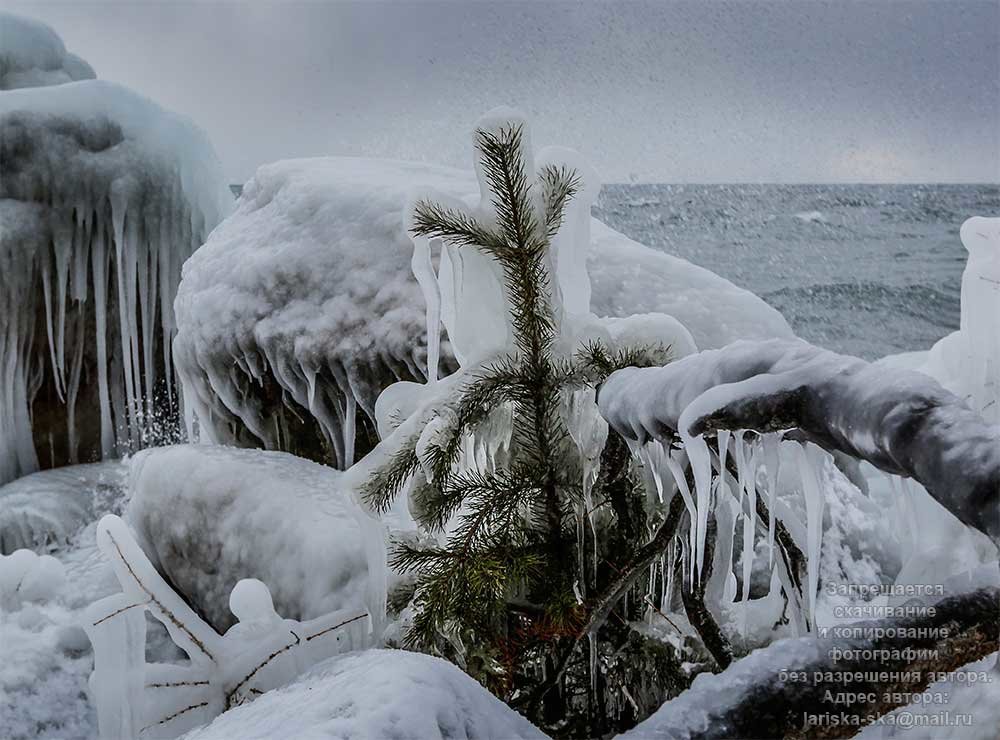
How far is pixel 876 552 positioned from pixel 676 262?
600 millimetres

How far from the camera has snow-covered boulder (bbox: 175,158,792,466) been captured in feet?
4.85

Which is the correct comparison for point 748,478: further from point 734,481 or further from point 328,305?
point 328,305

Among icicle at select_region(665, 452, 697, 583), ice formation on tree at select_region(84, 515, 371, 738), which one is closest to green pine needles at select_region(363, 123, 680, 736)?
icicle at select_region(665, 452, 697, 583)

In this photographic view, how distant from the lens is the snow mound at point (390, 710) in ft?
1.91

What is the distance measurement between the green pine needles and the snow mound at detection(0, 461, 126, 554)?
1555 millimetres

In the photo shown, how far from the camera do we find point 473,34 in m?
1.82

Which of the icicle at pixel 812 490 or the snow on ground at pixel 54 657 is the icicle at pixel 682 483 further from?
the snow on ground at pixel 54 657

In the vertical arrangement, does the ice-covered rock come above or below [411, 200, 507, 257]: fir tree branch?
below

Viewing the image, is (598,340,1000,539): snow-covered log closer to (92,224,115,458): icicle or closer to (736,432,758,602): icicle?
(736,432,758,602): icicle

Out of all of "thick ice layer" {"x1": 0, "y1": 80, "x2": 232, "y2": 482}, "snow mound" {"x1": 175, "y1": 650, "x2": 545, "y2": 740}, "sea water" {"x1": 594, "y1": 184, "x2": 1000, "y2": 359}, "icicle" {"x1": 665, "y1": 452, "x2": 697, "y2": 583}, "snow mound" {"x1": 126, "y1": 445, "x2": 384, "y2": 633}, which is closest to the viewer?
"snow mound" {"x1": 175, "y1": 650, "x2": 545, "y2": 740}

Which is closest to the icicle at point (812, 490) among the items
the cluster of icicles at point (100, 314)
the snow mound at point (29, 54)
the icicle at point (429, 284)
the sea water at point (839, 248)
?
the icicle at point (429, 284)

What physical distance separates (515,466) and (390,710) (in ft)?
1.11

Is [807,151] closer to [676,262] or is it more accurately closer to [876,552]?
[676,262]

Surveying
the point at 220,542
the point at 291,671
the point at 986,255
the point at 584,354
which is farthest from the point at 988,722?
the point at 220,542
